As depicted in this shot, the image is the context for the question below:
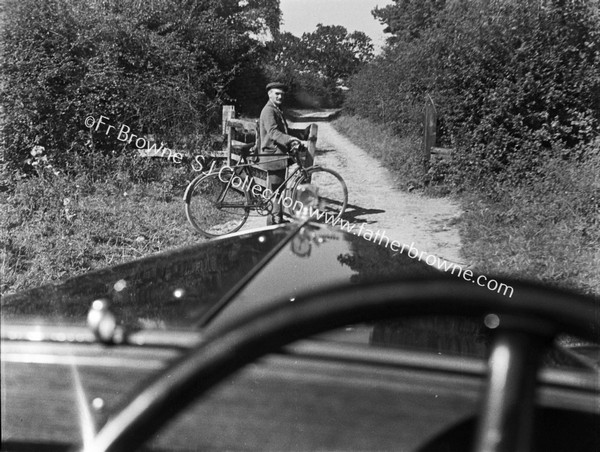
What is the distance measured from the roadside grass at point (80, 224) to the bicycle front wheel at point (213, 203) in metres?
0.19

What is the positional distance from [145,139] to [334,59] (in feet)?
17.6

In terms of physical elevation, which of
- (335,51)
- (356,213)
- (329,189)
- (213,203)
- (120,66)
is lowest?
(213,203)

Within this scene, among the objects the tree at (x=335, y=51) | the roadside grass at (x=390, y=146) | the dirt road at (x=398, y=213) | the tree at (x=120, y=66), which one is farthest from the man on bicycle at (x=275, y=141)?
the tree at (x=335, y=51)

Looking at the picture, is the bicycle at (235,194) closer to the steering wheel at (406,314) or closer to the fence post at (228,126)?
the fence post at (228,126)

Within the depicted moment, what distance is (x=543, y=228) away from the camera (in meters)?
5.66

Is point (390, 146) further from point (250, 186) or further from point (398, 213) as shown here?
point (250, 186)

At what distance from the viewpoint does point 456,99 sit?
8.19 meters

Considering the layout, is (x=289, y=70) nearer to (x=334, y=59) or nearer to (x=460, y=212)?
(x=334, y=59)

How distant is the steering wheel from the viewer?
0.68 meters

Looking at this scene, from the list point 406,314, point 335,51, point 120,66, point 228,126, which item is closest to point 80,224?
point 228,126

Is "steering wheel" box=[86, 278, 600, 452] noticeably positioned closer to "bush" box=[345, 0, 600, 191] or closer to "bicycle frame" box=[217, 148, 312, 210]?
"bicycle frame" box=[217, 148, 312, 210]

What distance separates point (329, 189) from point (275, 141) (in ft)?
2.72

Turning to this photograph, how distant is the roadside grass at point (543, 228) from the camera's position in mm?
4871

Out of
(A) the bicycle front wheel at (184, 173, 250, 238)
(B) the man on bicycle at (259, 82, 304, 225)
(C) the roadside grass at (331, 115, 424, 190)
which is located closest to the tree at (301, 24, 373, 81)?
(C) the roadside grass at (331, 115, 424, 190)
